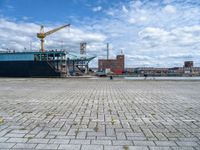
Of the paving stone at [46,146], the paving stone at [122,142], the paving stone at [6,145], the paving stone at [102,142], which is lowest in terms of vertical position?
the paving stone at [6,145]

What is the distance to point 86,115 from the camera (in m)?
5.21

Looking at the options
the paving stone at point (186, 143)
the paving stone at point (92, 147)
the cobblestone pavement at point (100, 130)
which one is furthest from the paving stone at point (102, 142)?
the paving stone at point (186, 143)

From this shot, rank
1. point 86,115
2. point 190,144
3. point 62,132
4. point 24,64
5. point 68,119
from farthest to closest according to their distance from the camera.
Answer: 1. point 24,64
2. point 86,115
3. point 68,119
4. point 62,132
5. point 190,144

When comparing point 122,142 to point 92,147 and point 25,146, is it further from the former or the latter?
point 25,146

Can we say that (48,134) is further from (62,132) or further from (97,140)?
(97,140)

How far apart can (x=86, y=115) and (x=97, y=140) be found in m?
1.87

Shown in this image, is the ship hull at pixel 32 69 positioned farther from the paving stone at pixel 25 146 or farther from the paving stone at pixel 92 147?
the paving stone at pixel 92 147

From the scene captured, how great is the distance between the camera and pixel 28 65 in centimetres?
3969

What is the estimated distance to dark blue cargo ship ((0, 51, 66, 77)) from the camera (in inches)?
1559

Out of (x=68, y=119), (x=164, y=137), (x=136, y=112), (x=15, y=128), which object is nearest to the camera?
(x=164, y=137)

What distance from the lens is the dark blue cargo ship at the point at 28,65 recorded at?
130ft

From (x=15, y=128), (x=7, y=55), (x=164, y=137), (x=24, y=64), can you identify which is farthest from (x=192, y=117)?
(x=7, y=55)

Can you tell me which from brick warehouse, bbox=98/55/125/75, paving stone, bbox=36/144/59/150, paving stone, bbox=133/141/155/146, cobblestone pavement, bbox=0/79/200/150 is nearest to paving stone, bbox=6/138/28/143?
cobblestone pavement, bbox=0/79/200/150

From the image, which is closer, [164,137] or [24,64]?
[164,137]
